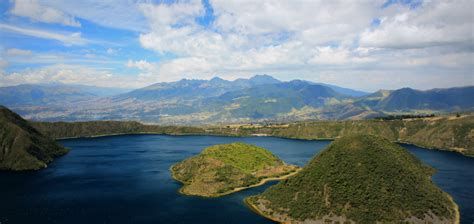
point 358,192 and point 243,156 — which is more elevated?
point 243,156

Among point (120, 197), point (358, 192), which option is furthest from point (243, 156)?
point (358, 192)

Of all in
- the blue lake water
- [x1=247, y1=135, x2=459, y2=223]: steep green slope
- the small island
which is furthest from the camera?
the small island

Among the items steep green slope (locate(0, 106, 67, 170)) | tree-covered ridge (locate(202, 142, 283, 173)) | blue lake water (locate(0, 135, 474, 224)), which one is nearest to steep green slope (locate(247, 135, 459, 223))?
blue lake water (locate(0, 135, 474, 224))

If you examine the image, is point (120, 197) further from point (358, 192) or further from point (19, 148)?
point (19, 148)

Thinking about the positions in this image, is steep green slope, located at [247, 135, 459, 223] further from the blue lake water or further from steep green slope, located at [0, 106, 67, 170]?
steep green slope, located at [0, 106, 67, 170]

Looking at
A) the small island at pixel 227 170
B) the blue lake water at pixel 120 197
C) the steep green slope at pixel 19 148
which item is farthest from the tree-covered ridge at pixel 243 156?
the steep green slope at pixel 19 148

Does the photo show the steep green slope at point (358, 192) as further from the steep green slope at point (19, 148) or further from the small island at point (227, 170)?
the steep green slope at point (19, 148)
